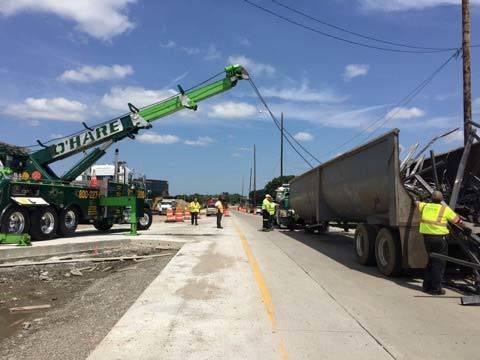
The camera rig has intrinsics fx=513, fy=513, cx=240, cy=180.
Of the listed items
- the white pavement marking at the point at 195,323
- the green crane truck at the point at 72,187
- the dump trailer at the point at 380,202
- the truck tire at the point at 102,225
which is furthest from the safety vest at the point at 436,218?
the truck tire at the point at 102,225

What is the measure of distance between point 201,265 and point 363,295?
4.24 m

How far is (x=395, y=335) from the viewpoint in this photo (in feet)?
20.5

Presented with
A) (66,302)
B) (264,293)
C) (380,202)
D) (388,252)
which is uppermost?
(380,202)

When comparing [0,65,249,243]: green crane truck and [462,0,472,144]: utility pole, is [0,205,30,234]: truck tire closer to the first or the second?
[0,65,249,243]: green crane truck

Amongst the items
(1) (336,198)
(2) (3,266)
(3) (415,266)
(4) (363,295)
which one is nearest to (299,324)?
(4) (363,295)

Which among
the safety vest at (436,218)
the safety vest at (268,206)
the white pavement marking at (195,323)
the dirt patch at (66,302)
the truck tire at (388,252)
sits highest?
the safety vest at (268,206)

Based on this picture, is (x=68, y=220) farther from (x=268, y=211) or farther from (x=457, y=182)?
(x=457, y=182)

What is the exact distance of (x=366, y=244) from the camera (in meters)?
12.1

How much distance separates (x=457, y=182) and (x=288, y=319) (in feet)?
20.5

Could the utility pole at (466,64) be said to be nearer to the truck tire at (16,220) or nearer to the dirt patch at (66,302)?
the dirt patch at (66,302)

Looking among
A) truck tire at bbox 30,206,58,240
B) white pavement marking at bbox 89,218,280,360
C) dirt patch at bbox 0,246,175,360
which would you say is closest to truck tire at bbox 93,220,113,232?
truck tire at bbox 30,206,58,240

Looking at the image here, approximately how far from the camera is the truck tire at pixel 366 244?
39.1 ft

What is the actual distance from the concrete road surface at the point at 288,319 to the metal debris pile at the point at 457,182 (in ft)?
3.54

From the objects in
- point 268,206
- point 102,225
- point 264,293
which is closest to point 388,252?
point 264,293
